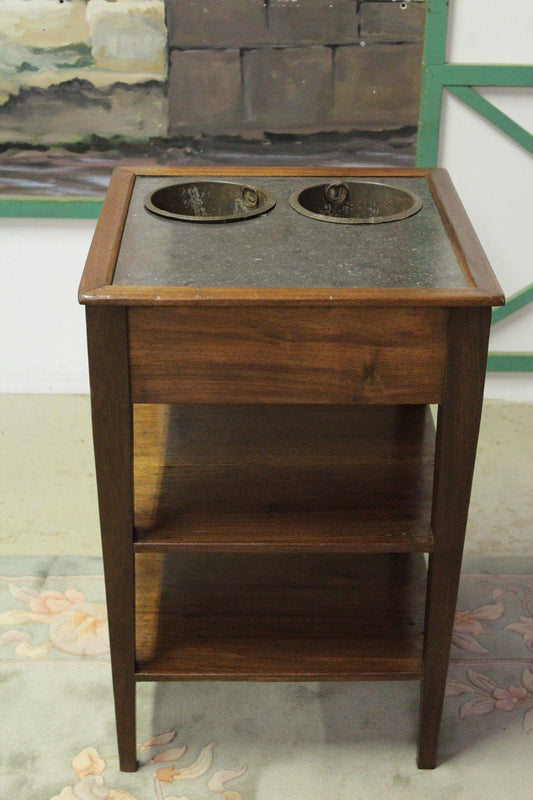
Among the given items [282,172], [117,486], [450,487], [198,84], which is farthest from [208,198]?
[198,84]

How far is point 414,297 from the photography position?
1781 mm

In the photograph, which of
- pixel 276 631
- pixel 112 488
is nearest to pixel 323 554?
pixel 276 631

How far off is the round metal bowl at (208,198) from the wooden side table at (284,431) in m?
0.04

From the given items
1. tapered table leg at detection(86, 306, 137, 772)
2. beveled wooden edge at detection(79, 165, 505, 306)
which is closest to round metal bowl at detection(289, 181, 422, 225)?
beveled wooden edge at detection(79, 165, 505, 306)

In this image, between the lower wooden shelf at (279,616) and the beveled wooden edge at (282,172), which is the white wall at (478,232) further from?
the lower wooden shelf at (279,616)

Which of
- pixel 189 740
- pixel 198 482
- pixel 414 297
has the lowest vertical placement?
pixel 189 740

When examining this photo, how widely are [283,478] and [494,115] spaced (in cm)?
167

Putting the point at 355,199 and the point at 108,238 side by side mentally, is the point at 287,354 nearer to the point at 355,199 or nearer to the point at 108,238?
the point at 108,238

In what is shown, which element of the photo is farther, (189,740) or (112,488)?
(189,740)

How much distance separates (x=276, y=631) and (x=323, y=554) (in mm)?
272

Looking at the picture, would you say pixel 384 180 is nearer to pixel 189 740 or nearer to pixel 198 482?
pixel 198 482

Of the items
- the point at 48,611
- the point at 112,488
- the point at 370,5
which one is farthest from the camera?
the point at 370,5

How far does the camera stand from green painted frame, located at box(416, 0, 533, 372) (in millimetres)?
3189

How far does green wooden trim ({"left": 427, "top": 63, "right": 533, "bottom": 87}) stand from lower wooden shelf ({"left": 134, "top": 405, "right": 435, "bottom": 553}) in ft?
4.20
